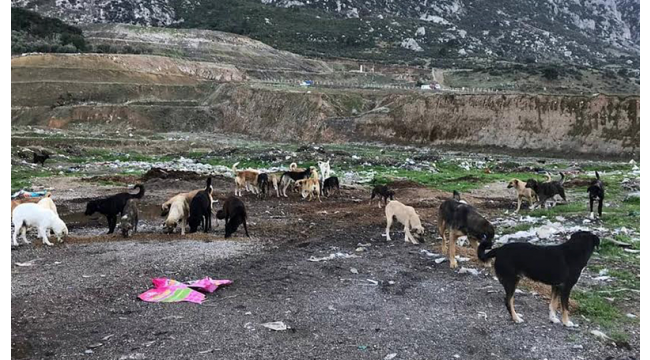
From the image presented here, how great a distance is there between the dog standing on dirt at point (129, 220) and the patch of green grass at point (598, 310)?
10.5 meters

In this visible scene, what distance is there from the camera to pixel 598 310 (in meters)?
8.21

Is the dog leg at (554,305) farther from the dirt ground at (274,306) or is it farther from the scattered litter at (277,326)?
the scattered litter at (277,326)

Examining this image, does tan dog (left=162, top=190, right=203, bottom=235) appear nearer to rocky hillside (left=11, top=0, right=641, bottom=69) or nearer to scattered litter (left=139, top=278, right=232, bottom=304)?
scattered litter (left=139, top=278, right=232, bottom=304)

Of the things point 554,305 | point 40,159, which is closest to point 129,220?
point 554,305

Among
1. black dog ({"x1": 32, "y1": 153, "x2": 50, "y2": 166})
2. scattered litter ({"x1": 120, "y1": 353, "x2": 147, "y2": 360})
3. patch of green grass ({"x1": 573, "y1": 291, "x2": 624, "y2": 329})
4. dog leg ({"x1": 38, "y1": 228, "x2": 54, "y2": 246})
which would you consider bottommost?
scattered litter ({"x1": 120, "y1": 353, "x2": 147, "y2": 360})

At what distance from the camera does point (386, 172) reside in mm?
27453

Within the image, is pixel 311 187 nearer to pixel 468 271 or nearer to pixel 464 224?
pixel 464 224

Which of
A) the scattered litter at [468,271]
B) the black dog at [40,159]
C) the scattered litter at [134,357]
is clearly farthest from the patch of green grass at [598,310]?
the black dog at [40,159]

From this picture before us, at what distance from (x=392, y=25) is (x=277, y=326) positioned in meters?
114

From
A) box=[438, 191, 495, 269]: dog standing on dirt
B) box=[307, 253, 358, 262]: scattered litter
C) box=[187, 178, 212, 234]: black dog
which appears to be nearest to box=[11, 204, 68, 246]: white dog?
box=[187, 178, 212, 234]: black dog

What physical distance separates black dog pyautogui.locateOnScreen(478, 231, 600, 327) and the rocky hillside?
8506cm

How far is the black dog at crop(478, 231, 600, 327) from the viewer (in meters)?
7.57
